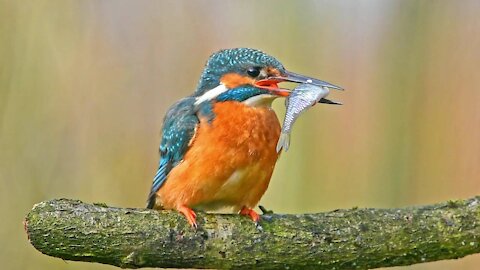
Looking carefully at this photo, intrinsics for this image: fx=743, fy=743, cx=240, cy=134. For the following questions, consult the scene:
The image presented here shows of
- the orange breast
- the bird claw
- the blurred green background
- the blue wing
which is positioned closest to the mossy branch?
the bird claw

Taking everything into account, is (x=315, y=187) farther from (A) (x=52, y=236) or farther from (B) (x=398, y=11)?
(A) (x=52, y=236)

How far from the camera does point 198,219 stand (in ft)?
6.77

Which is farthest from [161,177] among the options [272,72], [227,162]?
[272,72]

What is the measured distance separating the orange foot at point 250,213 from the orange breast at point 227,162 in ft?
0.09

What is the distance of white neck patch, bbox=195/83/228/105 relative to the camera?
7.73ft

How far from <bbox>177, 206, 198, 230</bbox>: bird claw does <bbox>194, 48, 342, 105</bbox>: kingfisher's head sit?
392 millimetres

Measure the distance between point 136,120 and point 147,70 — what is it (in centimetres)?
28

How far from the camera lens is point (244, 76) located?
2291 millimetres

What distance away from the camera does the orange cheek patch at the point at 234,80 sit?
2.29 meters

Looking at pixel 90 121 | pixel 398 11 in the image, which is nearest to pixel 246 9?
pixel 398 11

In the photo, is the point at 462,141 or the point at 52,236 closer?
the point at 52,236

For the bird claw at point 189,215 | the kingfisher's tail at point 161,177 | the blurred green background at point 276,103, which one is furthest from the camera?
the blurred green background at point 276,103

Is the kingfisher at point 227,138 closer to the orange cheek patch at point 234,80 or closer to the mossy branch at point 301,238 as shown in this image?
the orange cheek patch at point 234,80

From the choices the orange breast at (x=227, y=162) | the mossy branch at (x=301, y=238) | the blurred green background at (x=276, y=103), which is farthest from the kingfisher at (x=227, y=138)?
the blurred green background at (x=276, y=103)
